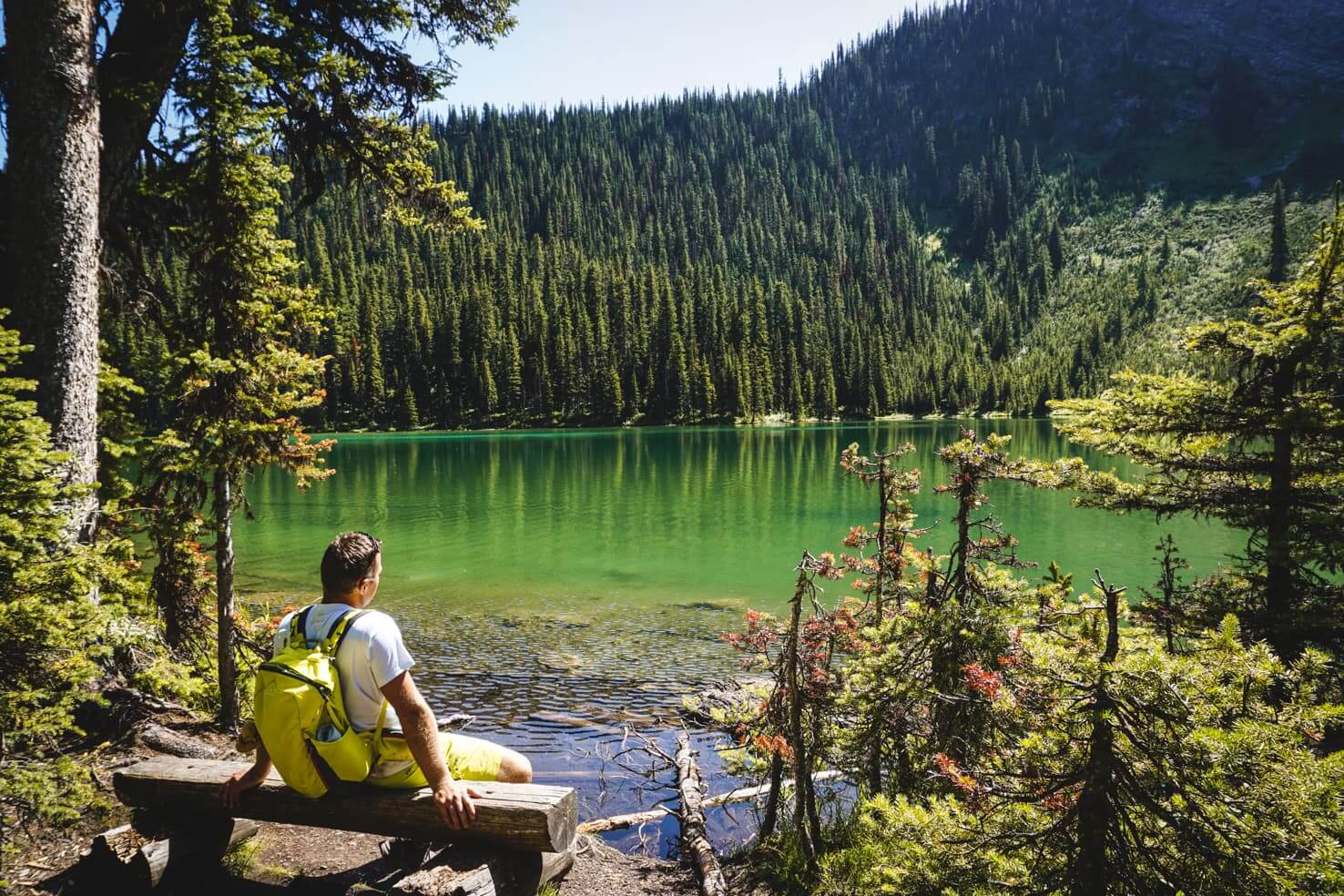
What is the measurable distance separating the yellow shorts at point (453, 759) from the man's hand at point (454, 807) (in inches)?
9.3

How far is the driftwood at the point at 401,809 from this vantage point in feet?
11.4

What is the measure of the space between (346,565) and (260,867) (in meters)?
2.50

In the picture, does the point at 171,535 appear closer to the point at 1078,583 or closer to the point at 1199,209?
the point at 1078,583

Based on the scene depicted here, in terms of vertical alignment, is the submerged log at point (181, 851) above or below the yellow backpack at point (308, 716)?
below

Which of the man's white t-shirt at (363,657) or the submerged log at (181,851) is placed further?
the submerged log at (181,851)

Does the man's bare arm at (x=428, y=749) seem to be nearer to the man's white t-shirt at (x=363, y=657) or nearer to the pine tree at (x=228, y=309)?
the man's white t-shirt at (x=363, y=657)

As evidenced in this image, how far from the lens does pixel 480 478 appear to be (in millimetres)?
47312

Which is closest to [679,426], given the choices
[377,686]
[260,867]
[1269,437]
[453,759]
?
[1269,437]

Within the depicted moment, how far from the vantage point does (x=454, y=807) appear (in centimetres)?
346

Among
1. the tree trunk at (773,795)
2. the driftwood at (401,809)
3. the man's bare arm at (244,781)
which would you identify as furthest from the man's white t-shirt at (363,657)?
the tree trunk at (773,795)

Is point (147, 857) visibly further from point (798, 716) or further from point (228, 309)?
point (228, 309)

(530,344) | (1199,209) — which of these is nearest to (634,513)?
(530,344)

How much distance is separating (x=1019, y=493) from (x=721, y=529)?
58.9 ft

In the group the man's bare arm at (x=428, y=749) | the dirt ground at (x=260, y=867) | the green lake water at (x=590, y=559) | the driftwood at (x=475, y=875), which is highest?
the man's bare arm at (x=428, y=749)
